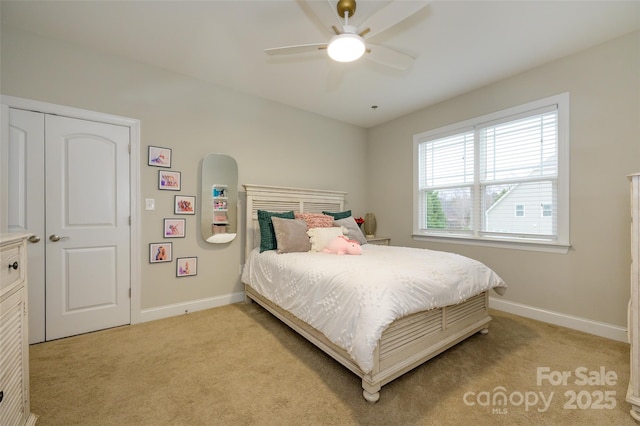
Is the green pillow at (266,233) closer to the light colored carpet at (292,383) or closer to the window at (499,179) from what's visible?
the light colored carpet at (292,383)

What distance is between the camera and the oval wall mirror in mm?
3072

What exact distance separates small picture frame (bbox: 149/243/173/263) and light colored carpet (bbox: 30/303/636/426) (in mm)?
717

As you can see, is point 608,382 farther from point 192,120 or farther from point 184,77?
point 184,77

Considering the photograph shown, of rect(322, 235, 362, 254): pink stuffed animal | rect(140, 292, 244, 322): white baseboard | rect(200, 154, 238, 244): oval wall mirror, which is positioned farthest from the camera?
rect(200, 154, 238, 244): oval wall mirror

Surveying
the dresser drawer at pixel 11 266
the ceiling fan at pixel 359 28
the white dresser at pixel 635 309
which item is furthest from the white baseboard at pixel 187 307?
the white dresser at pixel 635 309

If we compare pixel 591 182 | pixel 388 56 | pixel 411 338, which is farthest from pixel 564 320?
pixel 388 56

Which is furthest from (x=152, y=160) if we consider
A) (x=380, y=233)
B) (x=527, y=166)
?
(x=527, y=166)

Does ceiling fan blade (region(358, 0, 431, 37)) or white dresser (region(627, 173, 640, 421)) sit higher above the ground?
ceiling fan blade (region(358, 0, 431, 37))

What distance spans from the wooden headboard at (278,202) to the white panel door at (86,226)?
1225 mm

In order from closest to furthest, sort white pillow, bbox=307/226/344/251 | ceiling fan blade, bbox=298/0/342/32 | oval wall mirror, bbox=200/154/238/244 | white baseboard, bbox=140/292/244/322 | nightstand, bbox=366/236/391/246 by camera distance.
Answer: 1. ceiling fan blade, bbox=298/0/342/32
2. white baseboard, bbox=140/292/244/322
3. white pillow, bbox=307/226/344/251
4. oval wall mirror, bbox=200/154/238/244
5. nightstand, bbox=366/236/391/246

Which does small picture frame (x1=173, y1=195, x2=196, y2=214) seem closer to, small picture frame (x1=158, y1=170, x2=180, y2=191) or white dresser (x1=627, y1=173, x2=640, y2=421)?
small picture frame (x1=158, y1=170, x2=180, y2=191)

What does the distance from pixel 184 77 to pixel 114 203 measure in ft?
5.07

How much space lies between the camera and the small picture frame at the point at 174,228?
9.45ft

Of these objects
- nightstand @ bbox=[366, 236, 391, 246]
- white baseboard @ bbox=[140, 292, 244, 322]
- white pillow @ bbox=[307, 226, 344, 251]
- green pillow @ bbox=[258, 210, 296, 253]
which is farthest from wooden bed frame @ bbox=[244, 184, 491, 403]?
nightstand @ bbox=[366, 236, 391, 246]
